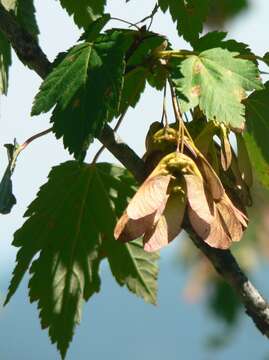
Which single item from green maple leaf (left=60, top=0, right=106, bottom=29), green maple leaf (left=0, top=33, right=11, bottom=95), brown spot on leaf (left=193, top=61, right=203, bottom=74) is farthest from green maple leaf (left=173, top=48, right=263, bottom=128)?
green maple leaf (left=0, top=33, right=11, bottom=95)

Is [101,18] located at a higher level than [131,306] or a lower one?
higher

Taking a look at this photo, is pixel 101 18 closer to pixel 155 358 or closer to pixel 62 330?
pixel 62 330

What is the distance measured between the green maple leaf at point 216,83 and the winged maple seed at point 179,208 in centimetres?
7

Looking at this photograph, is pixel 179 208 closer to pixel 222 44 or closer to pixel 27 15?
pixel 222 44

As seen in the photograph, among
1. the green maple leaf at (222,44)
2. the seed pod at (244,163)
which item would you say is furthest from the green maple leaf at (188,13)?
the seed pod at (244,163)

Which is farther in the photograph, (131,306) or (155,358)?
(155,358)

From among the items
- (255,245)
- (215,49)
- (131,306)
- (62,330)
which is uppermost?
(215,49)

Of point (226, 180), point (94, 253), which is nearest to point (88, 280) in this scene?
point (94, 253)

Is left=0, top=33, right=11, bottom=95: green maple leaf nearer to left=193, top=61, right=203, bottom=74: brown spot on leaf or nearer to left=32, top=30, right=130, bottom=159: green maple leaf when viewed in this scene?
left=32, top=30, right=130, bottom=159: green maple leaf

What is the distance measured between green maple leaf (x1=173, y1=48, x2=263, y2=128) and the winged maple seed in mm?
67

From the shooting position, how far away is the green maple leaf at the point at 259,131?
1337 millimetres

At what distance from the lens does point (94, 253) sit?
5.06 feet

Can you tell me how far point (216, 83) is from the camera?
1.29 m

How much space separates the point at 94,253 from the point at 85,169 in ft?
0.39
